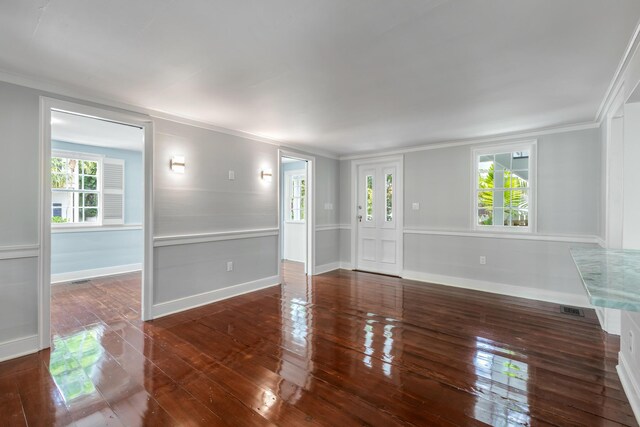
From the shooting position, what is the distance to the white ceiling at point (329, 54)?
180 centimetres

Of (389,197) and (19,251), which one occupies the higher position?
(389,197)

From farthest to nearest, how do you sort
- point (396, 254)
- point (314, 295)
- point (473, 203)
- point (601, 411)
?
point (396, 254)
point (473, 203)
point (314, 295)
point (601, 411)

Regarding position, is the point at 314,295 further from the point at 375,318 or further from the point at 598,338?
the point at 598,338

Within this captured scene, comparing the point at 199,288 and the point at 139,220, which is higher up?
the point at 139,220

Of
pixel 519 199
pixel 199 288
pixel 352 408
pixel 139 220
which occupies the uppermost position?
pixel 519 199

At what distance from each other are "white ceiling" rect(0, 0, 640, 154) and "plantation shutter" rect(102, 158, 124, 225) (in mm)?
3182

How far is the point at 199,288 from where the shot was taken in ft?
13.5

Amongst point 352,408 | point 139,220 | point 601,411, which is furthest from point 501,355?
point 139,220

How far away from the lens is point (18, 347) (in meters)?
2.72

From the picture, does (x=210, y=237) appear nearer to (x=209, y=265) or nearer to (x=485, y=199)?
(x=209, y=265)

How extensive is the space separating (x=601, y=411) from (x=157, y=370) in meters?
3.13

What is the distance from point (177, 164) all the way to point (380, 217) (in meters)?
3.78

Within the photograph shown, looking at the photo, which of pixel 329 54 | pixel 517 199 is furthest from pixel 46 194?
pixel 517 199

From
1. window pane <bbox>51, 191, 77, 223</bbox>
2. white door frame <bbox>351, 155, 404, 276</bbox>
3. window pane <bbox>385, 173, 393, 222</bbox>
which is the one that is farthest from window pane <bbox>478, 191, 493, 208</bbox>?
window pane <bbox>51, 191, 77, 223</bbox>
